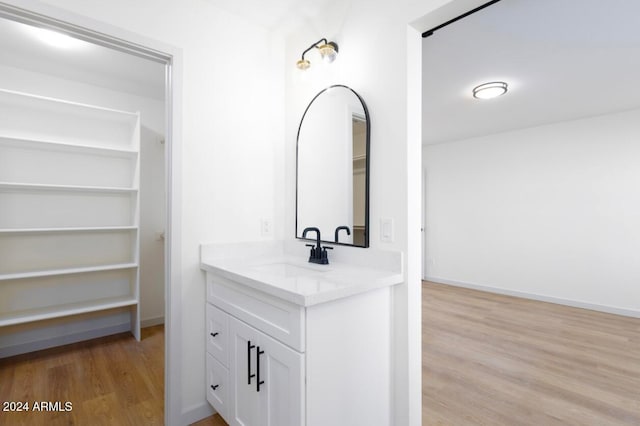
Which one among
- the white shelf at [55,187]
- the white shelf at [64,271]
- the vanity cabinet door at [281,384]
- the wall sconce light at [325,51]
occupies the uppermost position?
the wall sconce light at [325,51]

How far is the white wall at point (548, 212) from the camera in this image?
3.57 m

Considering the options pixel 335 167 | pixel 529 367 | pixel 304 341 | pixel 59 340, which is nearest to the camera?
pixel 304 341

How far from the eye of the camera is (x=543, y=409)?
1811 mm

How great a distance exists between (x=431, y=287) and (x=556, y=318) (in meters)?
1.72

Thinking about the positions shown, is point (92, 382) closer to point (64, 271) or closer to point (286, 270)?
point (64, 271)

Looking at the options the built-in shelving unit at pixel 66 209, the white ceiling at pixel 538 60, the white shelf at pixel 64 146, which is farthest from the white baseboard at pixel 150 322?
the white ceiling at pixel 538 60

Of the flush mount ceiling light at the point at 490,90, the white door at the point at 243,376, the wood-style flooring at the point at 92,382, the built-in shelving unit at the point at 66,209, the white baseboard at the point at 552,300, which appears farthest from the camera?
the white baseboard at the point at 552,300

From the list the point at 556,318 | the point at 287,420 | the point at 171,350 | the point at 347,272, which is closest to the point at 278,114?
the point at 347,272

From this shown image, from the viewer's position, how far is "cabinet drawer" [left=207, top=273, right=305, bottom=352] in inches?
43.1

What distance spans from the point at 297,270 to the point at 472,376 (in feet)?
5.25

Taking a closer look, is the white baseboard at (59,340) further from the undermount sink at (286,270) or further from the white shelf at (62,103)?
the undermount sink at (286,270)

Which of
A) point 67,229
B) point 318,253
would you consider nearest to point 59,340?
point 67,229

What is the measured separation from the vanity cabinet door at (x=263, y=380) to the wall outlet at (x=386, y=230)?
26.5 inches

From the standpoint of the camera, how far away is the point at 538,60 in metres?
2.35
